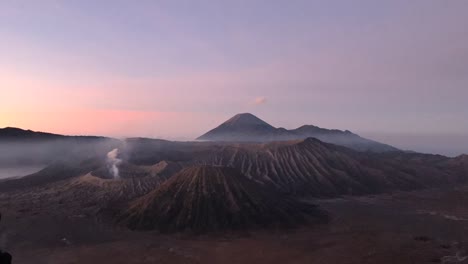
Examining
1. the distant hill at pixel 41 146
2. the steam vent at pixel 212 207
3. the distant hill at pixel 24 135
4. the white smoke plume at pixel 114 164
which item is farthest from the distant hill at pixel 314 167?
the distant hill at pixel 24 135

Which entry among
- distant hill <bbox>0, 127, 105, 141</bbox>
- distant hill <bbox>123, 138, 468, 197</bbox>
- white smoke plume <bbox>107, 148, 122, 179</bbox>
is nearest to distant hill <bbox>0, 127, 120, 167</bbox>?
distant hill <bbox>0, 127, 105, 141</bbox>

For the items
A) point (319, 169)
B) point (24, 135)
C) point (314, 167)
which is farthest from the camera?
point (24, 135)

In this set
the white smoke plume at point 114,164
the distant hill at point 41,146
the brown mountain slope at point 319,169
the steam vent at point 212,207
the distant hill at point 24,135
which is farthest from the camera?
the distant hill at point 24,135

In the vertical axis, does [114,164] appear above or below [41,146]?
below

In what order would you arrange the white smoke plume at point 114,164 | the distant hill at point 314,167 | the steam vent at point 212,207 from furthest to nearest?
the white smoke plume at point 114,164, the distant hill at point 314,167, the steam vent at point 212,207

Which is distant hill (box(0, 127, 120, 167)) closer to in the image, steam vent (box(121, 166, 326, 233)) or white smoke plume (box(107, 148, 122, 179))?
white smoke plume (box(107, 148, 122, 179))

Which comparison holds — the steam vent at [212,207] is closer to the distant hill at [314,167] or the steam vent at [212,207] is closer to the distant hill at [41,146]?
the distant hill at [314,167]

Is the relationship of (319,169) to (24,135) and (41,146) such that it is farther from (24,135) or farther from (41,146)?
(24,135)

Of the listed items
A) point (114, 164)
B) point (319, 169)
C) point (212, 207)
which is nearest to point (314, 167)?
point (319, 169)

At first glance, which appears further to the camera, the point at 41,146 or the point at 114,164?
the point at 41,146
